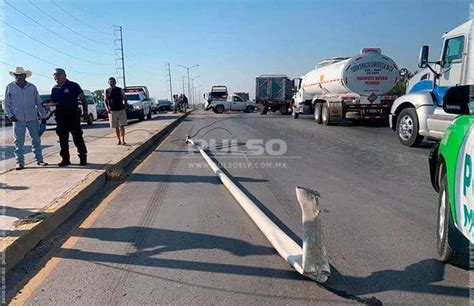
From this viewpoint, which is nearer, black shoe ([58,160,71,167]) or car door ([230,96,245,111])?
black shoe ([58,160,71,167])

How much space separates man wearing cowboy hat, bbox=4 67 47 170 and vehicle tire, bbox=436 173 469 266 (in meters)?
7.53

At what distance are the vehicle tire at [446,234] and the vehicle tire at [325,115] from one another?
15.6 metres

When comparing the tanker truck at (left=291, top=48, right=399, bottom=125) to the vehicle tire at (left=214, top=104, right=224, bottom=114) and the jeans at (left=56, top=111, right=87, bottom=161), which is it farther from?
the vehicle tire at (left=214, top=104, right=224, bottom=114)

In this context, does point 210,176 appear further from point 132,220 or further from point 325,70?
point 325,70

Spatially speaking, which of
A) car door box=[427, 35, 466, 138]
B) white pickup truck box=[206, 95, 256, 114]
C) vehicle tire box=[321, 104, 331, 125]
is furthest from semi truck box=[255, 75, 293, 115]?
car door box=[427, 35, 466, 138]

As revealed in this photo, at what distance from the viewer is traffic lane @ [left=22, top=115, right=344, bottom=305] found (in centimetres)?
329

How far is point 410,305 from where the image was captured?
10.0ft

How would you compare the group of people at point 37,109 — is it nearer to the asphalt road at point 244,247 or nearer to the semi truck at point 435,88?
the asphalt road at point 244,247

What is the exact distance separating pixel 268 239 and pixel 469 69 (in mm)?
A: 7423

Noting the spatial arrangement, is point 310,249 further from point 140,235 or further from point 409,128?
point 409,128

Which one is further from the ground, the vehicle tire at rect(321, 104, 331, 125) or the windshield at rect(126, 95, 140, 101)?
the windshield at rect(126, 95, 140, 101)

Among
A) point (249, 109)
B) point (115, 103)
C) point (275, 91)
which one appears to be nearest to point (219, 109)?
point (249, 109)

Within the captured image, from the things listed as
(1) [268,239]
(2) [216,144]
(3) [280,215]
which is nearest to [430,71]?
(2) [216,144]

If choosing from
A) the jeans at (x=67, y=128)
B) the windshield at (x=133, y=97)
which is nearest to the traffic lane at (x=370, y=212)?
the jeans at (x=67, y=128)
